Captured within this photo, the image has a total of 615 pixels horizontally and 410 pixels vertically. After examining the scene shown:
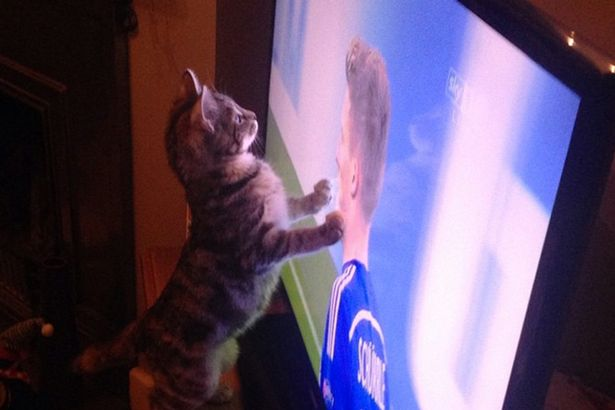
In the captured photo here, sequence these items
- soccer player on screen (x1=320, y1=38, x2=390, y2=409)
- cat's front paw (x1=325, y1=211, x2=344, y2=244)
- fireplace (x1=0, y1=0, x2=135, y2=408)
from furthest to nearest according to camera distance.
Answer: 1. fireplace (x1=0, y1=0, x2=135, y2=408)
2. cat's front paw (x1=325, y1=211, x2=344, y2=244)
3. soccer player on screen (x1=320, y1=38, x2=390, y2=409)

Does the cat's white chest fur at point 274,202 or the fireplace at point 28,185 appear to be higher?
the cat's white chest fur at point 274,202

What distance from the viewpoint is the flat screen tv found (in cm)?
45

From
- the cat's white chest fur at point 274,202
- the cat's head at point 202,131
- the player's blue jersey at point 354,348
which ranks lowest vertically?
the player's blue jersey at point 354,348

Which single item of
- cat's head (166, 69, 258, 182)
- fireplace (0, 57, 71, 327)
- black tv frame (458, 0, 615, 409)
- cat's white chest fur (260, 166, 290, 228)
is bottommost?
fireplace (0, 57, 71, 327)

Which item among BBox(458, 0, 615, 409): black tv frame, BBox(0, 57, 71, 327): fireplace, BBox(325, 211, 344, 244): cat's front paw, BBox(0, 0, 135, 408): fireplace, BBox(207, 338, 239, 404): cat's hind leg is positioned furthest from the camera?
BBox(0, 57, 71, 327): fireplace

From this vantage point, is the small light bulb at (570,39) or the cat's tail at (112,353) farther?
the cat's tail at (112,353)

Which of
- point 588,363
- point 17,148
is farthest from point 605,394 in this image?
point 17,148

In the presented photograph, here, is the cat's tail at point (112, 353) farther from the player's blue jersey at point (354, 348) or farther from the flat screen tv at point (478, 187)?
the flat screen tv at point (478, 187)

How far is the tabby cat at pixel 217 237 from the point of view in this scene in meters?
0.98

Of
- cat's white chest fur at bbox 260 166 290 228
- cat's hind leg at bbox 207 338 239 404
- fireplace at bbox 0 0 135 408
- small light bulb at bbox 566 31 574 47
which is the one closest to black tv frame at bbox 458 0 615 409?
small light bulb at bbox 566 31 574 47

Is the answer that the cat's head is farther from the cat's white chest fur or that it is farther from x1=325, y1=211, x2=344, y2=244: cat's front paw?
x1=325, y1=211, x2=344, y2=244: cat's front paw

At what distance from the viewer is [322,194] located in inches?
38.5

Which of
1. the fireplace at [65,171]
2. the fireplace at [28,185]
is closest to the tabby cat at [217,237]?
the fireplace at [65,171]

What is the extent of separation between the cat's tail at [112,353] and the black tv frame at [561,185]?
0.83m
